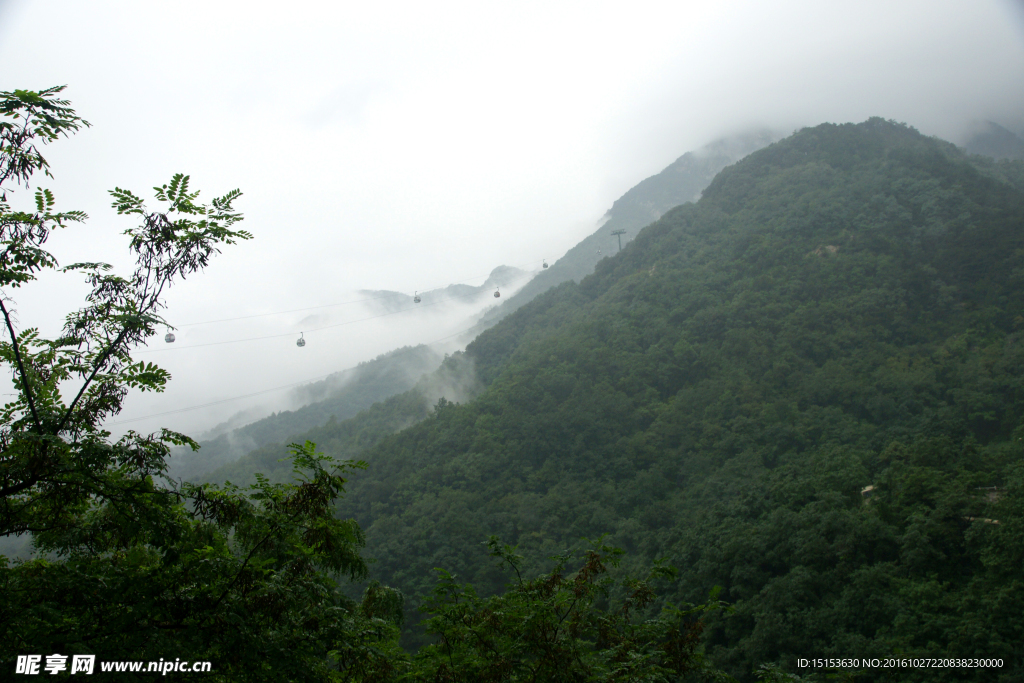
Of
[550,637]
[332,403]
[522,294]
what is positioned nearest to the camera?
[550,637]

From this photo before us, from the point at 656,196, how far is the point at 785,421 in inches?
2631

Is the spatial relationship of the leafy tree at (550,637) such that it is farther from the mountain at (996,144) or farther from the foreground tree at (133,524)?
the mountain at (996,144)

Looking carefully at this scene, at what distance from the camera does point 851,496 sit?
2519 cm

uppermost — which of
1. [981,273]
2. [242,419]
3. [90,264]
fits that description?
[242,419]

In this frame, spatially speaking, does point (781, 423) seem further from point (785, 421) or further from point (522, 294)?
point (522, 294)

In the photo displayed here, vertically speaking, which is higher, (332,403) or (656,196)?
(656,196)

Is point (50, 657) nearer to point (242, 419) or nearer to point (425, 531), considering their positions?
point (425, 531)

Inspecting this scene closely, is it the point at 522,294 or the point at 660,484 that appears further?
the point at 522,294

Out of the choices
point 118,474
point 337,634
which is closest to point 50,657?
point 118,474

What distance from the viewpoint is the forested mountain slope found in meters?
19.2

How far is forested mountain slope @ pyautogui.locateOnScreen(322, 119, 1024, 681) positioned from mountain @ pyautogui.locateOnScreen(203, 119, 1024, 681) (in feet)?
0.49

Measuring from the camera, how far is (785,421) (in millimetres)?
37969

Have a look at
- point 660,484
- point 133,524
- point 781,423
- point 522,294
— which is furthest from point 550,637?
point 522,294

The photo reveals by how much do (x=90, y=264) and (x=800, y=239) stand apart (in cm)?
5796
